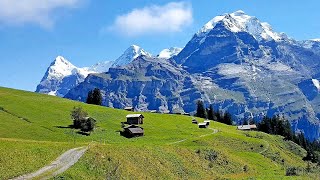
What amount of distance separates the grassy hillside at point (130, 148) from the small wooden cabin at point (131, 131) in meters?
2.19

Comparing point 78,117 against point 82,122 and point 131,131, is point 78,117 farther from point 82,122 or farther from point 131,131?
point 131,131

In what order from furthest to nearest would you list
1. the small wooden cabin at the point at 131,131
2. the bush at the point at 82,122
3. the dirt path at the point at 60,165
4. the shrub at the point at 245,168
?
1. the small wooden cabin at the point at 131,131
2. the bush at the point at 82,122
3. the shrub at the point at 245,168
4. the dirt path at the point at 60,165

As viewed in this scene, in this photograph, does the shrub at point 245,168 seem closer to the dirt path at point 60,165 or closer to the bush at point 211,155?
the bush at point 211,155

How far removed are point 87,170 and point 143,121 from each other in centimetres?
8799

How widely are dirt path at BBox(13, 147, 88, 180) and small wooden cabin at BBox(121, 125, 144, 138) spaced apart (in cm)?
4781

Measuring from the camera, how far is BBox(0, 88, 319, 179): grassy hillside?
A: 238 feet

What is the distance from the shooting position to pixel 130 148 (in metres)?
87.6

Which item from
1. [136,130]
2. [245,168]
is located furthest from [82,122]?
[245,168]

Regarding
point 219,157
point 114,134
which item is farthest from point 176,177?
point 114,134

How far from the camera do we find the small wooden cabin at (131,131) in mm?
130000

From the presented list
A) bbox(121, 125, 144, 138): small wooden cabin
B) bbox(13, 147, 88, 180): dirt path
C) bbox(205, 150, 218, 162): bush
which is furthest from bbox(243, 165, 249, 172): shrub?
bbox(13, 147, 88, 180): dirt path

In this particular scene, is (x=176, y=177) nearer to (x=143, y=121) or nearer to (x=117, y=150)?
(x=117, y=150)

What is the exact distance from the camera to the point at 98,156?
76125 millimetres

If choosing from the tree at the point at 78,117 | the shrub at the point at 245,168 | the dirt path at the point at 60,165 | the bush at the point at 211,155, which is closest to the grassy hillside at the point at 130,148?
the bush at the point at 211,155
